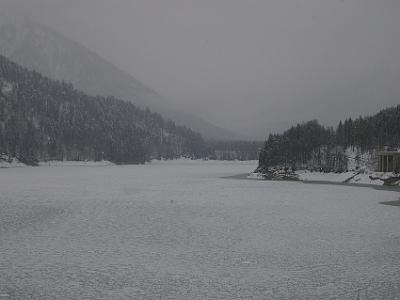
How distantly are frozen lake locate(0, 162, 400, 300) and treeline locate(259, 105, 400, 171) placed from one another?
7230 cm

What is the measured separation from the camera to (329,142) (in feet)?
348

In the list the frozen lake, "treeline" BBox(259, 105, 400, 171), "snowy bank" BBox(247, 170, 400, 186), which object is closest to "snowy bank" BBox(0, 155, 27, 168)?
"treeline" BBox(259, 105, 400, 171)

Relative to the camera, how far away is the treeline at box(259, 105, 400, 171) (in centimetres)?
9981

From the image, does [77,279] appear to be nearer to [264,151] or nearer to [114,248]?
[114,248]

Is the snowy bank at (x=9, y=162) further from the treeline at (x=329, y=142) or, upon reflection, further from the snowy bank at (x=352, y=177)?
the snowy bank at (x=352, y=177)

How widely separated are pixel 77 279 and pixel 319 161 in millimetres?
96805

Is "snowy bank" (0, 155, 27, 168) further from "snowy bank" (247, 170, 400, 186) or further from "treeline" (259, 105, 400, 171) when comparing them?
"snowy bank" (247, 170, 400, 186)

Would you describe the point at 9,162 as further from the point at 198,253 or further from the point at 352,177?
the point at 198,253

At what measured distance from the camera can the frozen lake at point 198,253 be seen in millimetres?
12656

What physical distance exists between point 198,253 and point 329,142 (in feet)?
313

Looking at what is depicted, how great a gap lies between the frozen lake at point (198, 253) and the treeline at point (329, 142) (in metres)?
72.3

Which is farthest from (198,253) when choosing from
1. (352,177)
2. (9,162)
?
(9,162)

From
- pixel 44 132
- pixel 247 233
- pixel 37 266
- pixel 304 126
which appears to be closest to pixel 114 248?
pixel 37 266

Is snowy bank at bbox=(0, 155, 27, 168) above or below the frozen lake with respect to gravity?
above
